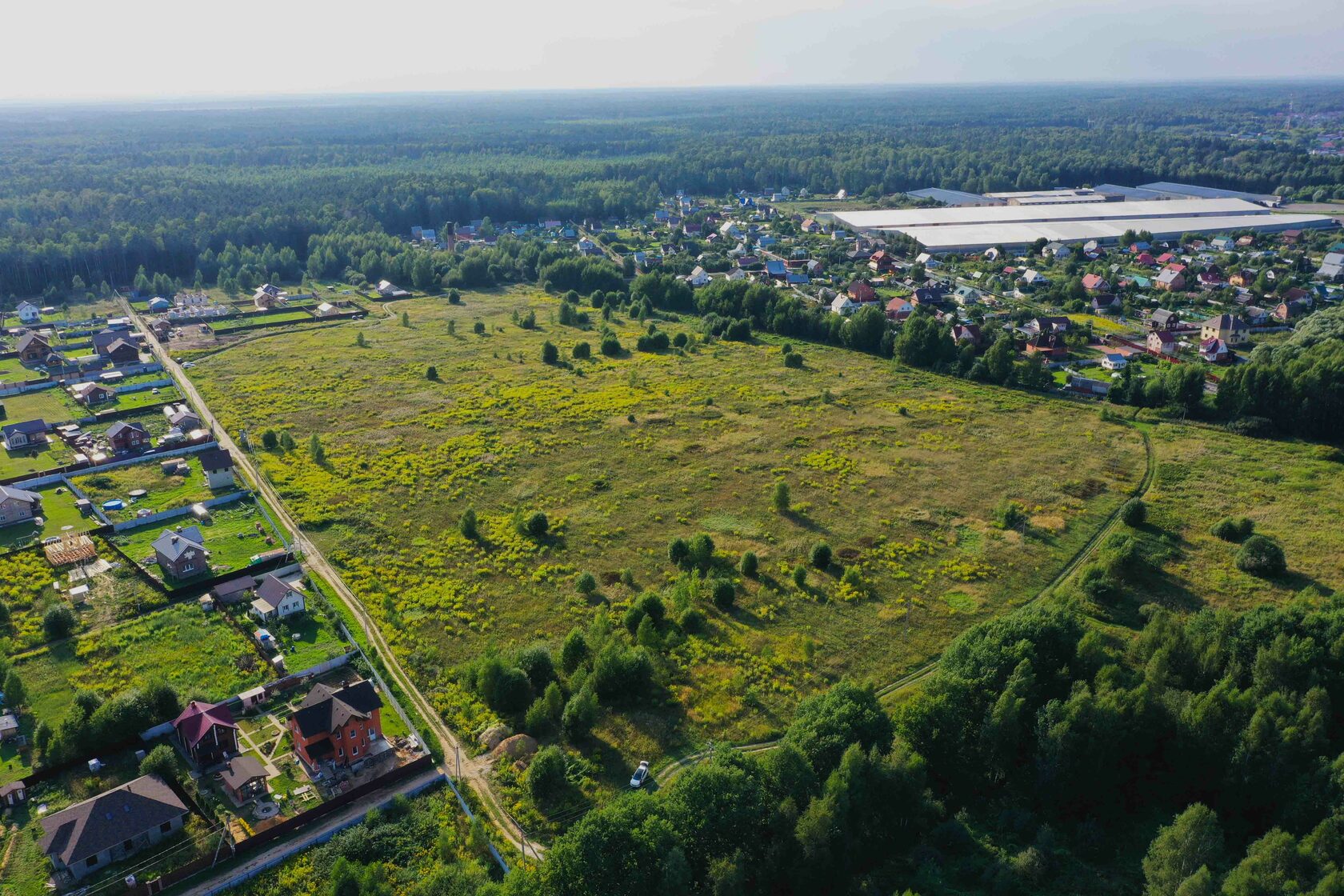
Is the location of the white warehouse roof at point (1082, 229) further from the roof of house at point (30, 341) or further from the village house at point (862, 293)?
the roof of house at point (30, 341)

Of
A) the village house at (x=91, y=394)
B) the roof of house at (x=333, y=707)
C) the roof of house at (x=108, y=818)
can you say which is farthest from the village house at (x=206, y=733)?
the village house at (x=91, y=394)

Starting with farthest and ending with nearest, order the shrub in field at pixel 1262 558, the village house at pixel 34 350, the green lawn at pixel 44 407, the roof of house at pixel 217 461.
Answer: the village house at pixel 34 350 < the green lawn at pixel 44 407 < the roof of house at pixel 217 461 < the shrub in field at pixel 1262 558

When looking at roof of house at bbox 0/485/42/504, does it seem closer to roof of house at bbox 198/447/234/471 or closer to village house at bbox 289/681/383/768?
roof of house at bbox 198/447/234/471

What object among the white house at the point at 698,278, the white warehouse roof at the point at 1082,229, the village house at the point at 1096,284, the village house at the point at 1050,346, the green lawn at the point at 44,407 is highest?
the white warehouse roof at the point at 1082,229

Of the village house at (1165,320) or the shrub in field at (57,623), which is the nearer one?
the shrub in field at (57,623)

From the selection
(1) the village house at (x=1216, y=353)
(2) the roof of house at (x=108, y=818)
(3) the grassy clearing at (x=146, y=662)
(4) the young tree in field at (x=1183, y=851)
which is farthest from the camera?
(1) the village house at (x=1216, y=353)

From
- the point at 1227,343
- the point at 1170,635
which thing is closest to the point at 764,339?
the point at 1227,343
